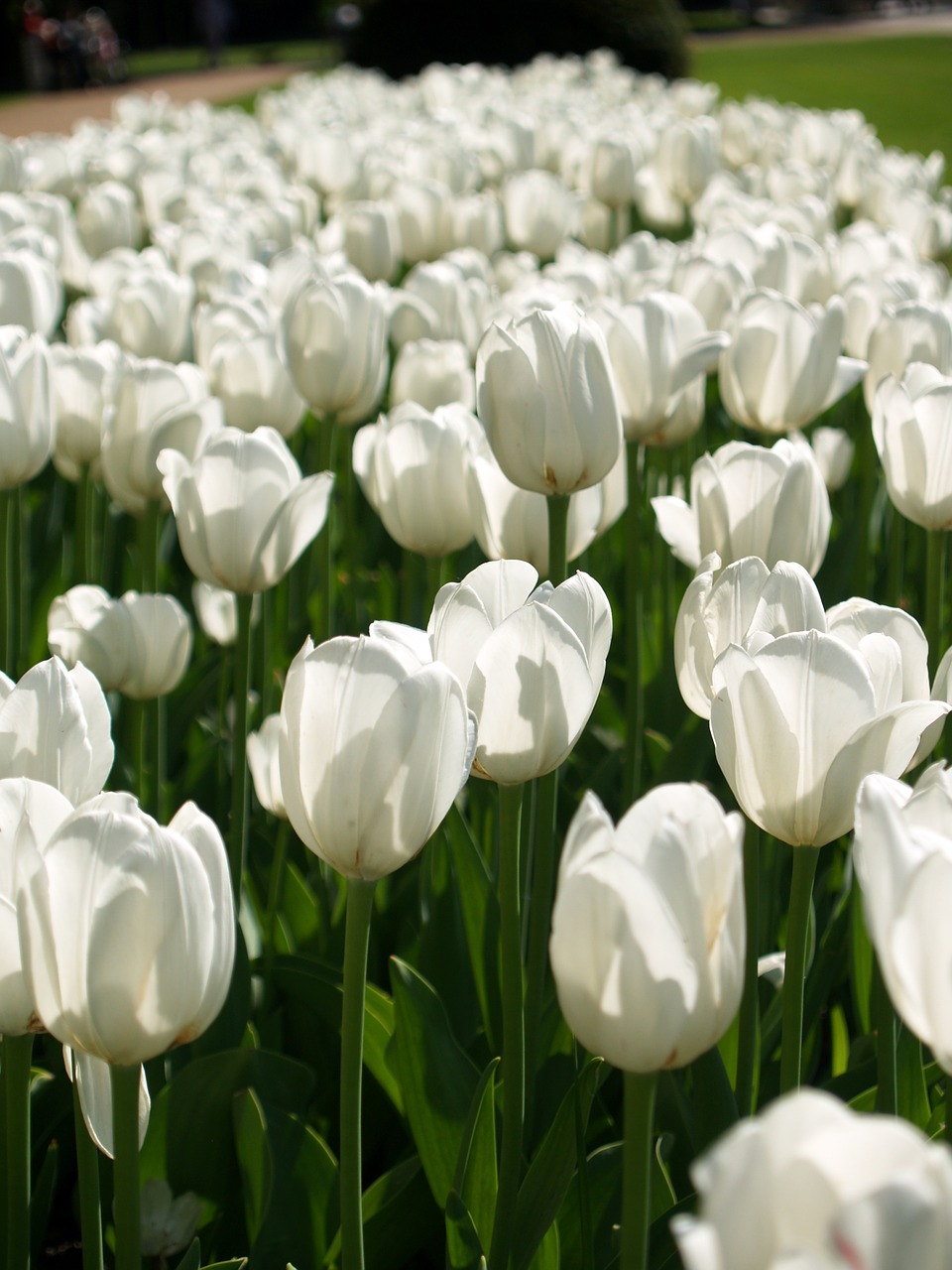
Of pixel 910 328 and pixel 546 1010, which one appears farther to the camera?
pixel 910 328

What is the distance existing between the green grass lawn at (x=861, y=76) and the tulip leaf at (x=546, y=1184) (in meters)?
13.9

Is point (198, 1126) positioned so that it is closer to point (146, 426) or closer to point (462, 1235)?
point (462, 1235)

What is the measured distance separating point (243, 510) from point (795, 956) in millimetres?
885

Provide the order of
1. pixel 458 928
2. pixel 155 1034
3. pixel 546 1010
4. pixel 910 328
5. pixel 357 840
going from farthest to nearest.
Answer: pixel 910 328
pixel 458 928
pixel 546 1010
pixel 357 840
pixel 155 1034

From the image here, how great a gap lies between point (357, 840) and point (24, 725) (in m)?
0.29

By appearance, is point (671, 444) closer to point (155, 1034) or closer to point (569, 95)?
point (155, 1034)

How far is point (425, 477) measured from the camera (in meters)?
1.91

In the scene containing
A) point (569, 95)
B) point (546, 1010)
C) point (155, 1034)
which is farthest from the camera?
point (569, 95)

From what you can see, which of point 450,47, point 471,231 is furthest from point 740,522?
point 450,47

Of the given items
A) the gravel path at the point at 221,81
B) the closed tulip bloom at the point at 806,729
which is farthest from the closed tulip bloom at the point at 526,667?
the gravel path at the point at 221,81

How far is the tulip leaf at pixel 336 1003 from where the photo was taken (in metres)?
1.57

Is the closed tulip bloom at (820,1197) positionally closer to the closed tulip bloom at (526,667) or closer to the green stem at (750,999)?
the closed tulip bloom at (526,667)

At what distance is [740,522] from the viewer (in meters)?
1.66

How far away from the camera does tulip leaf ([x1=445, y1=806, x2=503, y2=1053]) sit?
1.71 m
